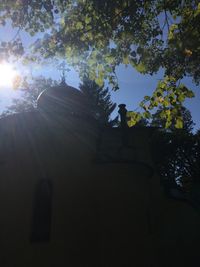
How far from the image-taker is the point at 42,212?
40.4ft

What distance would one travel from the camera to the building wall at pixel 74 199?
1146 cm

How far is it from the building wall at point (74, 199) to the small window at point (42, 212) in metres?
0.20

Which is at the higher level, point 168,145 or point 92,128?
point 168,145

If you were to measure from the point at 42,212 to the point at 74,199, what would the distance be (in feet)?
4.47

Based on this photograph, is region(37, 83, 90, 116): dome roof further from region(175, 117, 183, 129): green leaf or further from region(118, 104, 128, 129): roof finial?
region(175, 117, 183, 129): green leaf

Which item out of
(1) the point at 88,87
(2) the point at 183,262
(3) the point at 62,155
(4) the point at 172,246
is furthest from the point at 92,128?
(1) the point at 88,87

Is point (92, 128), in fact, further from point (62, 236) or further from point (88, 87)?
point (88, 87)

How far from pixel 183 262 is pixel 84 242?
26.2 feet

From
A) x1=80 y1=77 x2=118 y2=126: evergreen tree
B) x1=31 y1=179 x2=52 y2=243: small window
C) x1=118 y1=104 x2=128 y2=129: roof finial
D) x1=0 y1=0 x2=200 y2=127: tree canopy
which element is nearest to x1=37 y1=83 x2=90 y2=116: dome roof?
x1=118 y1=104 x2=128 y2=129: roof finial

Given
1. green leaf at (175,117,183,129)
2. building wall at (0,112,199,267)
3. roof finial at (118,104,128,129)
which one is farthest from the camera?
roof finial at (118,104,128,129)

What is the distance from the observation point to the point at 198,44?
7016mm

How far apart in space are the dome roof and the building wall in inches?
152

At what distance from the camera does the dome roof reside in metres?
19.3

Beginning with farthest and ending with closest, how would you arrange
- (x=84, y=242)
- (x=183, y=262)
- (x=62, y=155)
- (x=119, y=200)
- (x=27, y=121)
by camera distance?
(x=183, y=262)
(x=27, y=121)
(x=62, y=155)
(x=119, y=200)
(x=84, y=242)
